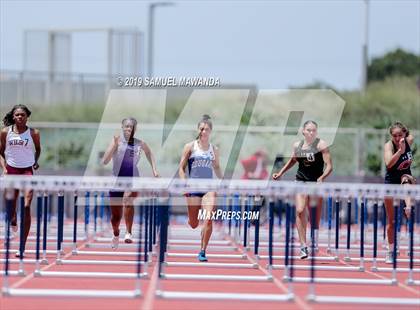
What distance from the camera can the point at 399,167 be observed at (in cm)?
1628

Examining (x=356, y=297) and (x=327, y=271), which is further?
(x=327, y=271)

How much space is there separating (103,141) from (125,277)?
776 inches

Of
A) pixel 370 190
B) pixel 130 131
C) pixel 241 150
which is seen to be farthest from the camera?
pixel 241 150

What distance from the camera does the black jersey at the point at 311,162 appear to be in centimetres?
1628

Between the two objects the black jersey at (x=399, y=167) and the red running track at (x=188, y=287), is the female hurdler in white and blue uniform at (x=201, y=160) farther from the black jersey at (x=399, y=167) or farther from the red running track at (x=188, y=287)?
the black jersey at (x=399, y=167)

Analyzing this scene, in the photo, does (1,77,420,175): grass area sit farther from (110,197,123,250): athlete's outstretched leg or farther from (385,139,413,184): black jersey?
(110,197,123,250): athlete's outstretched leg

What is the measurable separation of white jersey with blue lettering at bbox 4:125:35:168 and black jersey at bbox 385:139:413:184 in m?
4.95

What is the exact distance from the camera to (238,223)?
1986cm

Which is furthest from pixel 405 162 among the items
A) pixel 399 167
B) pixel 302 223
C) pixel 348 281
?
pixel 348 281

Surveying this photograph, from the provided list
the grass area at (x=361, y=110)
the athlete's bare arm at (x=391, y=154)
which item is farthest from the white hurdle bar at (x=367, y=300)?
the grass area at (x=361, y=110)

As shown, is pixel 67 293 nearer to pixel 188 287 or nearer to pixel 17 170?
pixel 188 287

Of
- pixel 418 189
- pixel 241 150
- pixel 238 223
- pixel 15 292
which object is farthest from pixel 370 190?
pixel 241 150

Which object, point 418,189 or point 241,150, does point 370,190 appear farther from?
point 241,150

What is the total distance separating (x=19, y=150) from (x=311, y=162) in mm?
3984
